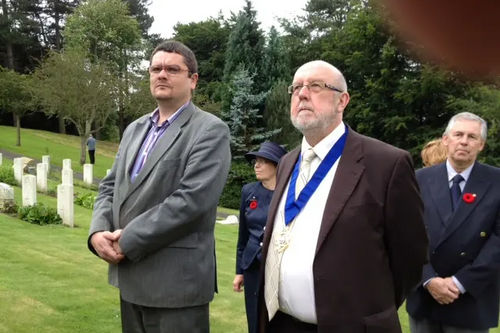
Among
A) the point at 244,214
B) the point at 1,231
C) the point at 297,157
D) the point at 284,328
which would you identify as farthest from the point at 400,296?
the point at 1,231

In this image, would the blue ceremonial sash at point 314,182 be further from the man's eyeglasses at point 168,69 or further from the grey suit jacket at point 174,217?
the man's eyeglasses at point 168,69

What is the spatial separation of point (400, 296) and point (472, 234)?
1.05 meters

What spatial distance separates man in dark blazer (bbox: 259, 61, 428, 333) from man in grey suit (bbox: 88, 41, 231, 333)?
48cm

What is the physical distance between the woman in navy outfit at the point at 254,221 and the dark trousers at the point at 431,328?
135 cm

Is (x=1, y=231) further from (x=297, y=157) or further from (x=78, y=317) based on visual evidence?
(x=297, y=157)

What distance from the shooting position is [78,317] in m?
5.30

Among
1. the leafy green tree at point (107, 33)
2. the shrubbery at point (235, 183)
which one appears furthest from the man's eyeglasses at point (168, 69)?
the leafy green tree at point (107, 33)

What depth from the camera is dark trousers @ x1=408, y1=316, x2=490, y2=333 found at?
130 inches

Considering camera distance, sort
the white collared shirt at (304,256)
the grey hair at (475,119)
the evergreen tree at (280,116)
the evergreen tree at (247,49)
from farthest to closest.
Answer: the evergreen tree at (247,49) < the evergreen tree at (280,116) < the white collared shirt at (304,256) < the grey hair at (475,119)

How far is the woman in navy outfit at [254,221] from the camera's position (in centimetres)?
446

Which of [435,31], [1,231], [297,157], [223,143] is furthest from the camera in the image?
[1,231]

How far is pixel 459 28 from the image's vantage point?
1.03 ft

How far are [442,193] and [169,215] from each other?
1827 millimetres

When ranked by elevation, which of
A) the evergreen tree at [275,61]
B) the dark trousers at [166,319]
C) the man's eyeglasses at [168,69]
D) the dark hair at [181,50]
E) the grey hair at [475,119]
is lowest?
the dark trousers at [166,319]
